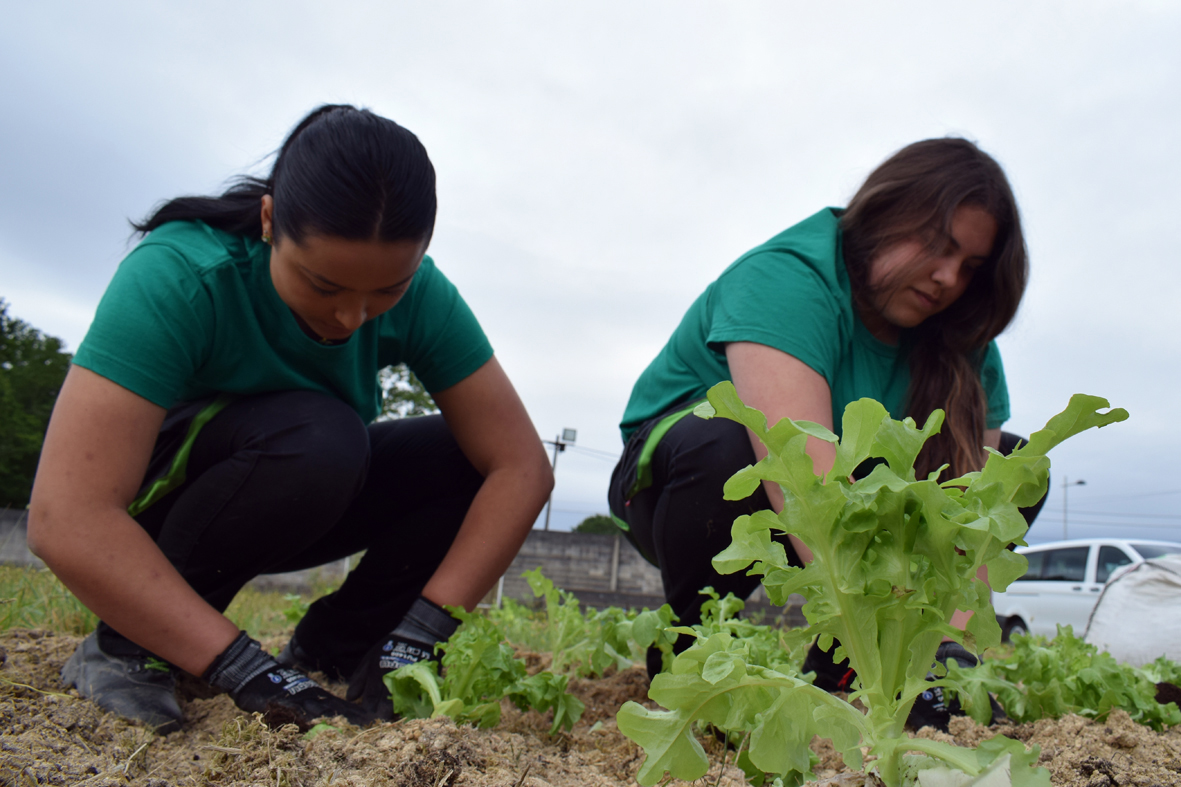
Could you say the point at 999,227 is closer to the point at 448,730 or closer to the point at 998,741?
the point at 998,741

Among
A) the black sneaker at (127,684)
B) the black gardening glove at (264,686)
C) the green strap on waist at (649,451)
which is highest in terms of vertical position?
the green strap on waist at (649,451)

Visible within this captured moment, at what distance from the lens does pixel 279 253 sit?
156 centimetres

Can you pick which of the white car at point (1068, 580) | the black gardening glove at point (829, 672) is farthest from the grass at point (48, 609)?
the white car at point (1068, 580)

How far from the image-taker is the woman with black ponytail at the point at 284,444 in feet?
4.47

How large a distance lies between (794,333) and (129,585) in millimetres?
1382

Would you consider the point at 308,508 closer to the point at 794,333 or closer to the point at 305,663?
the point at 305,663

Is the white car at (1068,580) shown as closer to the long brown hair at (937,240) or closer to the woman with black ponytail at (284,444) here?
the long brown hair at (937,240)

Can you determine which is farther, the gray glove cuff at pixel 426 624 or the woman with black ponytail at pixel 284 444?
the gray glove cuff at pixel 426 624

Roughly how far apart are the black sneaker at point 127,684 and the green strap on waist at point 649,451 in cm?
109

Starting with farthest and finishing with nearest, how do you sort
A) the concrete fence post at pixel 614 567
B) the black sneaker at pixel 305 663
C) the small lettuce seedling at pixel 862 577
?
the concrete fence post at pixel 614 567, the black sneaker at pixel 305 663, the small lettuce seedling at pixel 862 577

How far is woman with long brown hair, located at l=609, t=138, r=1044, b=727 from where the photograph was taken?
165 centimetres

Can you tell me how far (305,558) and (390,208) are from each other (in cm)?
112

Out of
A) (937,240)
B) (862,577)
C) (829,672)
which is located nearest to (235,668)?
(862,577)

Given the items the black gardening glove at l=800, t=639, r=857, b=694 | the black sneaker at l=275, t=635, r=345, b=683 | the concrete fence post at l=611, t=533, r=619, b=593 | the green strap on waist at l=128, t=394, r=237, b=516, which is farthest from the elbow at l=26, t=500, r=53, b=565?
the concrete fence post at l=611, t=533, r=619, b=593
